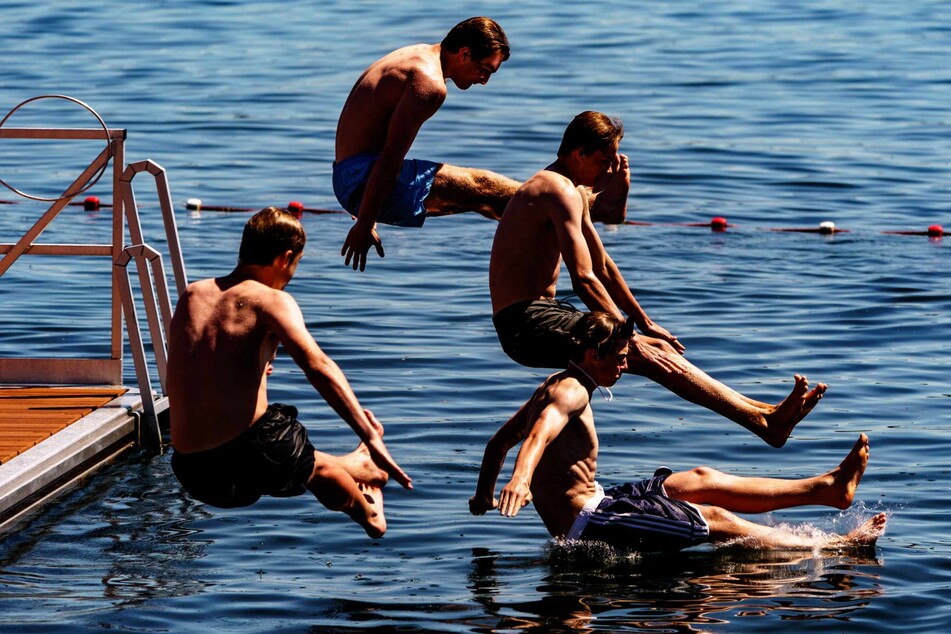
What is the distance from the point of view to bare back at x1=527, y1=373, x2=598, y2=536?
354 inches

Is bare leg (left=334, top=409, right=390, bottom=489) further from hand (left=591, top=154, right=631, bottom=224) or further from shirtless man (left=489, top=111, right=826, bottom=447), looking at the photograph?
hand (left=591, top=154, right=631, bottom=224)

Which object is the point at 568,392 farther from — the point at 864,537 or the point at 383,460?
the point at 864,537

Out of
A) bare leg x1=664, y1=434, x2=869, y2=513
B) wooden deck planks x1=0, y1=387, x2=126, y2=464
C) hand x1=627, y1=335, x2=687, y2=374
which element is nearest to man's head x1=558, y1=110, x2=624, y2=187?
hand x1=627, y1=335, x2=687, y2=374

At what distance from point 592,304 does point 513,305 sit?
46 centimetres

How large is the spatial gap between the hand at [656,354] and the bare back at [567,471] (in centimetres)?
48

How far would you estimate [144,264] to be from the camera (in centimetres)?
1145

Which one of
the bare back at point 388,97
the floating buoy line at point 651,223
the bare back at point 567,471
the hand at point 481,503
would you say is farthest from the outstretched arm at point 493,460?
the floating buoy line at point 651,223

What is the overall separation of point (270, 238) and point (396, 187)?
218cm

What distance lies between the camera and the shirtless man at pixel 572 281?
8984mm

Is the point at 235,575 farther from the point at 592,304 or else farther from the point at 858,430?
the point at 858,430

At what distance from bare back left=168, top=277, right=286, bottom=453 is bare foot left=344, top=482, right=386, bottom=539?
83 cm

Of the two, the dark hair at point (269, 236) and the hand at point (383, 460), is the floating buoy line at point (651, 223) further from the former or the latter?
the hand at point (383, 460)

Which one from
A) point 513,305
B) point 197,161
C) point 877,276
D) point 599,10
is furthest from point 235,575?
point 599,10

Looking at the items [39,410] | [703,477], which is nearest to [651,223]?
[39,410]
